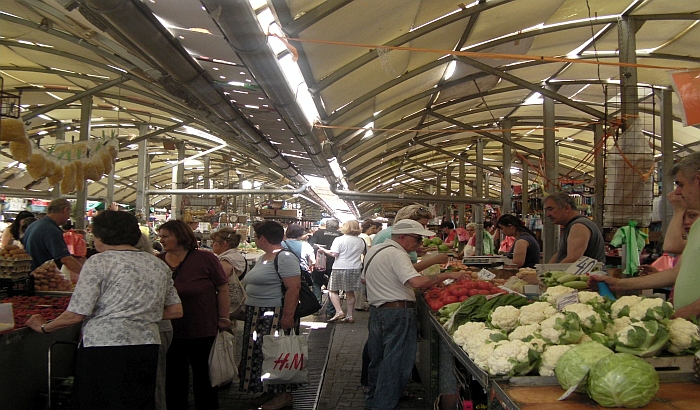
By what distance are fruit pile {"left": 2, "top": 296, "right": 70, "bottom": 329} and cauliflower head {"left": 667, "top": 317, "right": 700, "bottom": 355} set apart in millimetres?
4204

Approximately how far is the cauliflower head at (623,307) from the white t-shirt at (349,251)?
250 inches

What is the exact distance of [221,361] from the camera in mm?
4633

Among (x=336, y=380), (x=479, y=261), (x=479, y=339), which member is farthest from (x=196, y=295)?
(x=479, y=261)

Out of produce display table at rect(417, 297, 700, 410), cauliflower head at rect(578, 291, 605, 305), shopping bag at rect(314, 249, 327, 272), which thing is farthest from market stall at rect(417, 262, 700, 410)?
shopping bag at rect(314, 249, 327, 272)

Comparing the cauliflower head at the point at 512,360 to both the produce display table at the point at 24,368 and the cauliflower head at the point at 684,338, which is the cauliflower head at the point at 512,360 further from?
the produce display table at the point at 24,368

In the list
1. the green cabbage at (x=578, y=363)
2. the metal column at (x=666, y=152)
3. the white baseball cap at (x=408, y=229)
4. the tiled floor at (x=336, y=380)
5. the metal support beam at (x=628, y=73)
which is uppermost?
the metal support beam at (x=628, y=73)

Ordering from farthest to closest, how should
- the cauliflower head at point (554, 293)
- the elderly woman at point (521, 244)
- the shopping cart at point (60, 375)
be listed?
1. the elderly woman at point (521, 244)
2. the shopping cart at point (60, 375)
3. the cauliflower head at point (554, 293)

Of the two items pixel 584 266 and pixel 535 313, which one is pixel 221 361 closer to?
pixel 535 313

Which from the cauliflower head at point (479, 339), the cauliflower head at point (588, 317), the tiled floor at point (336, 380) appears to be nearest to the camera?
the cauliflower head at point (588, 317)

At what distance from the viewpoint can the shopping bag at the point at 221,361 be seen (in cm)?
460

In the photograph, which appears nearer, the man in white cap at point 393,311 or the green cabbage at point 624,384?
the green cabbage at point 624,384

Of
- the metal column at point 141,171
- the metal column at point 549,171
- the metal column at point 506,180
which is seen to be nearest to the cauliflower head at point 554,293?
the metal column at point 549,171

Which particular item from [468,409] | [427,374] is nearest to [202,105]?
[427,374]

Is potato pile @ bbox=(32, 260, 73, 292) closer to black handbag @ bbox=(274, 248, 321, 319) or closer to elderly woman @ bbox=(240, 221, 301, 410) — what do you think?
elderly woman @ bbox=(240, 221, 301, 410)
